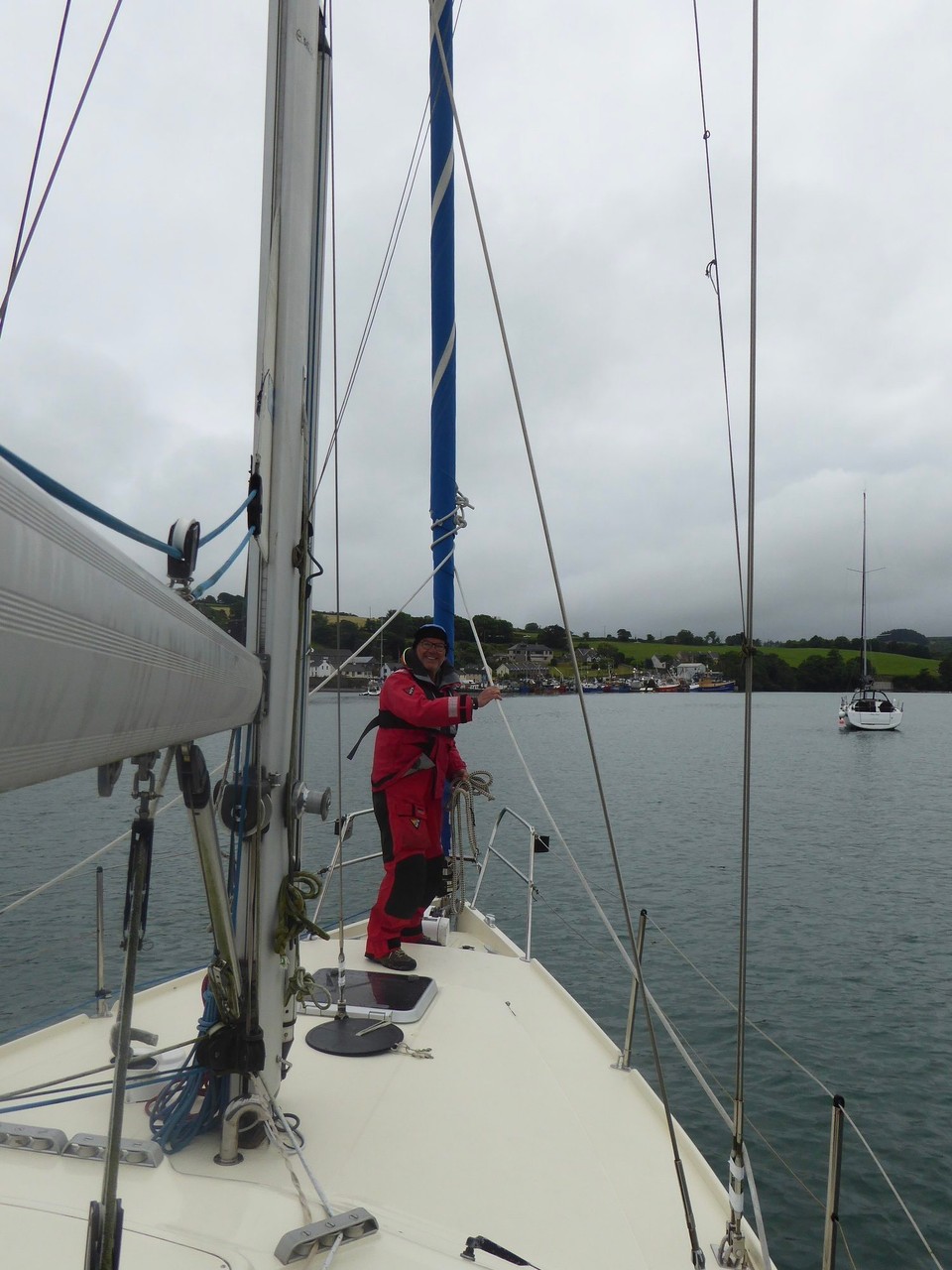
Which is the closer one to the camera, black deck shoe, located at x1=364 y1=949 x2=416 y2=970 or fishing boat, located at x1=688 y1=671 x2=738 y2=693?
black deck shoe, located at x1=364 y1=949 x2=416 y2=970

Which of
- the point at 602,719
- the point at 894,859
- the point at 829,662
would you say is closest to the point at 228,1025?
the point at 894,859

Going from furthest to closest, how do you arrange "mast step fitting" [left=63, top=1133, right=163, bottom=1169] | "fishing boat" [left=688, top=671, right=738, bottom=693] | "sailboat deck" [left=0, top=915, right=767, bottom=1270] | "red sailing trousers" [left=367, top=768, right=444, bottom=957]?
"fishing boat" [left=688, top=671, right=738, bottom=693] → "red sailing trousers" [left=367, top=768, right=444, bottom=957] → "mast step fitting" [left=63, top=1133, right=163, bottom=1169] → "sailboat deck" [left=0, top=915, right=767, bottom=1270]

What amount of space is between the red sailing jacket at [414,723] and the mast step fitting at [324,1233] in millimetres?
2141

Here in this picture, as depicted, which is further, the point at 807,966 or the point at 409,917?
the point at 807,966

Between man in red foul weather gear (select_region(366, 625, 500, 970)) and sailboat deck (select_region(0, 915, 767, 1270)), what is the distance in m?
0.68

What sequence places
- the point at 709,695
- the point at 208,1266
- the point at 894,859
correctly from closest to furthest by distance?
1. the point at 208,1266
2. the point at 894,859
3. the point at 709,695

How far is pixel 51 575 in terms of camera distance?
2.37 feet

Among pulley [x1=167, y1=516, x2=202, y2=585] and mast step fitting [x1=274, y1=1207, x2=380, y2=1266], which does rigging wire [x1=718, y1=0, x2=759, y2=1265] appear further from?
pulley [x1=167, y1=516, x2=202, y2=585]

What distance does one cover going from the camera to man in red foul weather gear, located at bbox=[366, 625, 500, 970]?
13.0 ft

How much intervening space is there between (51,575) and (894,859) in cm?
1506

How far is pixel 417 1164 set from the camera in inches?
91.8

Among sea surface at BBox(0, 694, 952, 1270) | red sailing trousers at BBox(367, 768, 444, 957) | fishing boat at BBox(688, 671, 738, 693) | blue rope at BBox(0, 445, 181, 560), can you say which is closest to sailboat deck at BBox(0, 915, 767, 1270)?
red sailing trousers at BBox(367, 768, 444, 957)

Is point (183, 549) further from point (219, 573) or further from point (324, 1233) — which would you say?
point (324, 1233)

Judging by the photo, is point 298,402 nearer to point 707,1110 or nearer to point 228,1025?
point 228,1025
